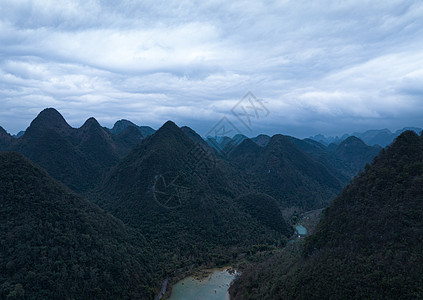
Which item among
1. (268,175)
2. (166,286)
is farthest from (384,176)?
(268,175)

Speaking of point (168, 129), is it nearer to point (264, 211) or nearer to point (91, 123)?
point (264, 211)

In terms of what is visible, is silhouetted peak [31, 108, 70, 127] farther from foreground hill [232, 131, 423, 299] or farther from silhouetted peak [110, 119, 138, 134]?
foreground hill [232, 131, 423, 299]

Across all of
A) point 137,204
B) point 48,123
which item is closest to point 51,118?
point 48,123

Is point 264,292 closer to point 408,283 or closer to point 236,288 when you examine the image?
point 236,288

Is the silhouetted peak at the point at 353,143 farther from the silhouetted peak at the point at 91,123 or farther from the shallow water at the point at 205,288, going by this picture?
the silhouetted peak at the point at 91,123

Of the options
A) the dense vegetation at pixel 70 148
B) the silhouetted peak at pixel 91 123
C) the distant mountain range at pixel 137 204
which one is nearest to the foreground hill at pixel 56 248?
the distant mountain range at pixel 137 204
